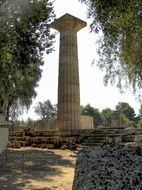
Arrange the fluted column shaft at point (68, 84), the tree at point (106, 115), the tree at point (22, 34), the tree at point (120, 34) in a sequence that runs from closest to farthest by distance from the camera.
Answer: the tree at point (120, 34) → the tree at point (22, 34) → the fluted column shaft at point (68, 84) → the tree at point (106, 115)

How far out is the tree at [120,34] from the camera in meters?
9.93

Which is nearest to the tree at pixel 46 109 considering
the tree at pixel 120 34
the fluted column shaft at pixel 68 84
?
the fluted column shaft at pixel 68 84

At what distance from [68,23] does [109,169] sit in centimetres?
2680

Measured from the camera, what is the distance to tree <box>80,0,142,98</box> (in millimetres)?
9925

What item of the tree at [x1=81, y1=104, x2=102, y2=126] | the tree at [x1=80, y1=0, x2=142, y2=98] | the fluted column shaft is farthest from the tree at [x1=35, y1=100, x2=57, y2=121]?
the tree at [x1=80, y1=0, x2=142, y2=98]

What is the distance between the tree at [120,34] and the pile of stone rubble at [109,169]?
763 centimetres

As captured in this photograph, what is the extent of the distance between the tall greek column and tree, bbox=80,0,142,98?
1321cm

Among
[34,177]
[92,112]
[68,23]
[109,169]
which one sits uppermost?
[92,112]

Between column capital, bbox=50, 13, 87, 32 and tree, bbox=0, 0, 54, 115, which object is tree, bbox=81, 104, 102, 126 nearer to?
column capital, bbox=50, 13, 87, 32

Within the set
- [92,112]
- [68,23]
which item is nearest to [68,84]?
[68,23]

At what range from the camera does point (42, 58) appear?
17.7 meters

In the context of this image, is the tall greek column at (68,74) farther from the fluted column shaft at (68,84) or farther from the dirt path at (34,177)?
the dirt path at (34,177)

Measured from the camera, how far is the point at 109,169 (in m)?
2.31

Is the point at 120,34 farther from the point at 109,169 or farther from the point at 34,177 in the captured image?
the point at 109,169
